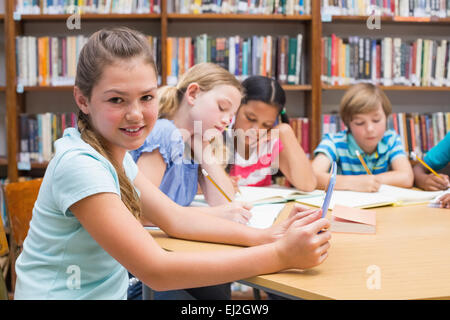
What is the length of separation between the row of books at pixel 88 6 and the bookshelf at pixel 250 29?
1.4 inches

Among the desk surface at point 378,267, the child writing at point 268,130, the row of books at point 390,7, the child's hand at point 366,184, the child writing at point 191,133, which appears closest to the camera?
the desk surface at point 378,267

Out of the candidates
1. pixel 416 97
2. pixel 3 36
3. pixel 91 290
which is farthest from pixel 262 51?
pixel 91 290

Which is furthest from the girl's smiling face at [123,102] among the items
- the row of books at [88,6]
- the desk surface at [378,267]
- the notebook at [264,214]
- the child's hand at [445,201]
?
the row of books at [88,6]

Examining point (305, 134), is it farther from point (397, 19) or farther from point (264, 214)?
point (264, 214)

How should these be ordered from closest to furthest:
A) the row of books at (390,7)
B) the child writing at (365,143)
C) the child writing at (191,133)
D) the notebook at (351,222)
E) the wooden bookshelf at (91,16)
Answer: the notebook at (351,222)
the child writing at (191,133)
the child writing at (365,143)
the wooden bookshelf at (91,16)
the row of books at (390,7)

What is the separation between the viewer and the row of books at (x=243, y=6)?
263 cm

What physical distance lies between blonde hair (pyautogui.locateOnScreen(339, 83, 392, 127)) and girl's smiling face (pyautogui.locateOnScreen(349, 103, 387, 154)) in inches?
0.9

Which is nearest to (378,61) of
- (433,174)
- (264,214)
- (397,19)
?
(397,19)

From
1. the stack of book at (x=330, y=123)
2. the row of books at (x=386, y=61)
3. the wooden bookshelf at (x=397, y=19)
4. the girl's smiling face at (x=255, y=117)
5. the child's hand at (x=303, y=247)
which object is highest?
the wooden bookshelf at (x=397, y=19)

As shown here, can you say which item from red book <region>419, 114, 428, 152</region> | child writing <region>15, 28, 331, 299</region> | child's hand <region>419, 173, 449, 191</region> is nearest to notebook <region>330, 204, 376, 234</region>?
child writing <region>15, 28, 331, 299</region>

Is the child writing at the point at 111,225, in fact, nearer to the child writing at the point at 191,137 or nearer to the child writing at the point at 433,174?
the child writing at the point at 191,137

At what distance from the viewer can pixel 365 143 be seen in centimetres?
202

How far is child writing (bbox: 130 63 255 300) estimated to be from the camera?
4.37 ft

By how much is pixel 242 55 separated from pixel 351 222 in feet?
5.86
